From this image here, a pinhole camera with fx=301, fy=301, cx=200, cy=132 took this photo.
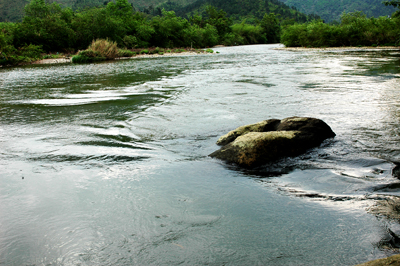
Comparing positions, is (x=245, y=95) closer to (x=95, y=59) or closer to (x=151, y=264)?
(x=151, y=264)

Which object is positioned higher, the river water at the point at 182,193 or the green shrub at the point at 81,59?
the green shrub at the point at 81,59

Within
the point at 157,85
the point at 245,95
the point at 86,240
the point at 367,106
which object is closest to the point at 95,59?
the point at 157,85

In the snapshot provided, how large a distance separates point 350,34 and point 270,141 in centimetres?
6270

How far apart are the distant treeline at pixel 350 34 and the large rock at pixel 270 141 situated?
54.6 meters

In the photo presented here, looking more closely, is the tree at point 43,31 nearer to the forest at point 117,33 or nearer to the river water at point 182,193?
the forest at point 117,33

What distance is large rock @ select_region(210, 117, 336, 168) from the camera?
5.07 metres

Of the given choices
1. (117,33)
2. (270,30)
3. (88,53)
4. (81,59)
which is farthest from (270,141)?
(270,30)

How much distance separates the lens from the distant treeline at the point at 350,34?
52.9m

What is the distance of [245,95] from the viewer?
11609mm

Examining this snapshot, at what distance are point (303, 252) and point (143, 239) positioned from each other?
1.61 meters

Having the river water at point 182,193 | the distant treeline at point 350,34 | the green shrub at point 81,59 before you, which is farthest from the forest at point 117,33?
the river water at point 182,193

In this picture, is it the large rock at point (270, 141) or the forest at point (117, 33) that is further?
the forest at point (117, 33)

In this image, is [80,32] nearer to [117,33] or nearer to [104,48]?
[117,33]

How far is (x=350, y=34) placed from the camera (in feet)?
190
